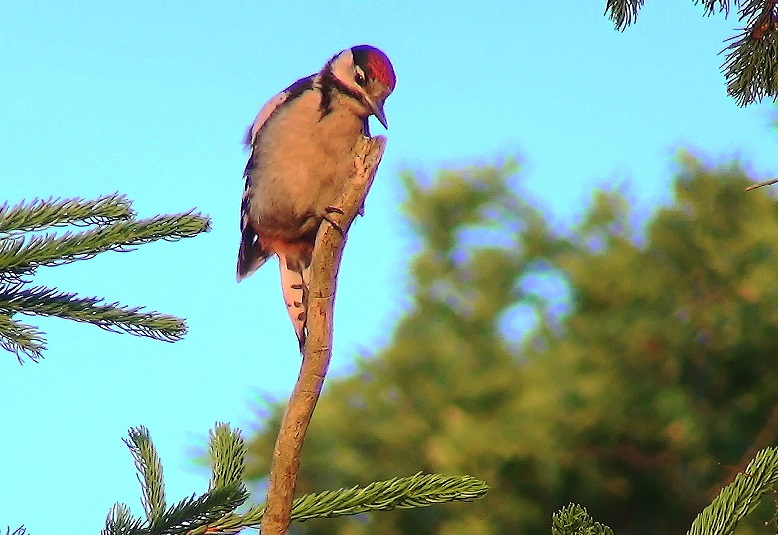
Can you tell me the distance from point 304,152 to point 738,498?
1566 mm

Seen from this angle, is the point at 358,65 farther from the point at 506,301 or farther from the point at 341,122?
the point at 506,301

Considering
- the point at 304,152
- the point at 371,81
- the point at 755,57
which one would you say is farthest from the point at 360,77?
the point at 755,57

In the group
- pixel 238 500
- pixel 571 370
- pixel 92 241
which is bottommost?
pixel 238 500

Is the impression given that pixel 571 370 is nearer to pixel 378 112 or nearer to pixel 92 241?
pixel 378 112

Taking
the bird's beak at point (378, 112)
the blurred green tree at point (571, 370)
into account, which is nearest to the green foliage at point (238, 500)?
the bird's beak at point (378, 112)

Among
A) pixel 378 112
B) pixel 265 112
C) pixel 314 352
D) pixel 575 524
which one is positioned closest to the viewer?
pixel 575 524

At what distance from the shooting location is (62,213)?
1302 mm

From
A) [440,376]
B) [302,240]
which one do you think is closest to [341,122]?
[302,240]

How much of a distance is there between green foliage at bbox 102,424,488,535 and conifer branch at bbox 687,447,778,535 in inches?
11.7

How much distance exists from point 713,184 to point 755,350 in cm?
169

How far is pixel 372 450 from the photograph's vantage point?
873 cm

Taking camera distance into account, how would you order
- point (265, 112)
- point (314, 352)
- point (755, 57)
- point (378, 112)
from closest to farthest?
1. point (314, 352)
2. point (755, 57)
3. point (378, 112)
4. point (265, 112)

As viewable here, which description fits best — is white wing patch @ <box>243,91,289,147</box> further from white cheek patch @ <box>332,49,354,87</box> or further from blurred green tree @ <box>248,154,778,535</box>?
blurred green tree @ <box>248,154,778,535</box>

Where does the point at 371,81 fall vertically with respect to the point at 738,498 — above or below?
above
